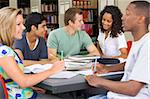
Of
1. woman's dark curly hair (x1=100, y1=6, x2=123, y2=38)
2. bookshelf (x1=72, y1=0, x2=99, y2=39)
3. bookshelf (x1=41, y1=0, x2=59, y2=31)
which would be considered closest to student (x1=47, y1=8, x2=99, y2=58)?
woman's dark curly hair (x1=100, y1=6, x2=123, y2=38)

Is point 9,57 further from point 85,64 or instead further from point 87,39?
point 87,39

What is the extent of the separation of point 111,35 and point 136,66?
1.71m

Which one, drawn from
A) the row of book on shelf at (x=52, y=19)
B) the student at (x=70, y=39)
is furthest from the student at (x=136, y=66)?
the row of book on shelf at (x=52, y=19)

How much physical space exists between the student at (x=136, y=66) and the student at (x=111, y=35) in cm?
138

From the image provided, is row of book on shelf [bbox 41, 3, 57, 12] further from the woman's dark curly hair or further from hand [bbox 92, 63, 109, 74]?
hand [bbox 92, 63, 109, 74]

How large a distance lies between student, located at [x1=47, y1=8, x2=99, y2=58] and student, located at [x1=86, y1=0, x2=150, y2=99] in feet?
4.64

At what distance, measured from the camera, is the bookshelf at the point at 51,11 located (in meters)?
6.78

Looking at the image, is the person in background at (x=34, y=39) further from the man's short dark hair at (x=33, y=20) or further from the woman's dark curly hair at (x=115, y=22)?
the woman's dark curly hair at (x=115, y=22)

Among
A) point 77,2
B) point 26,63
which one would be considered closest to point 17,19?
point 26,63

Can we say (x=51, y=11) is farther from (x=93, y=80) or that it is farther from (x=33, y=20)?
(x=93, y=80)

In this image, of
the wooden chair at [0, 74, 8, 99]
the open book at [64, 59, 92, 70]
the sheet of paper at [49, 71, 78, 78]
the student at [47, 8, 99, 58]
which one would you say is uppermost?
the student at [47, 8, 99, 58]

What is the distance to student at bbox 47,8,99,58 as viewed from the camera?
3152mm

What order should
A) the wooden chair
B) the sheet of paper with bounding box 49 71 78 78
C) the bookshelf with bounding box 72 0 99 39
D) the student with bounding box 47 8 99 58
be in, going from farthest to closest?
the bookshelf with bounding box 72 0 99 39
the student with bounding box 47 8 99 58
the sheet of paper with bounding box 49 71 78 78
the wooden chair

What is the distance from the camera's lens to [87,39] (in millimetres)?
3238
